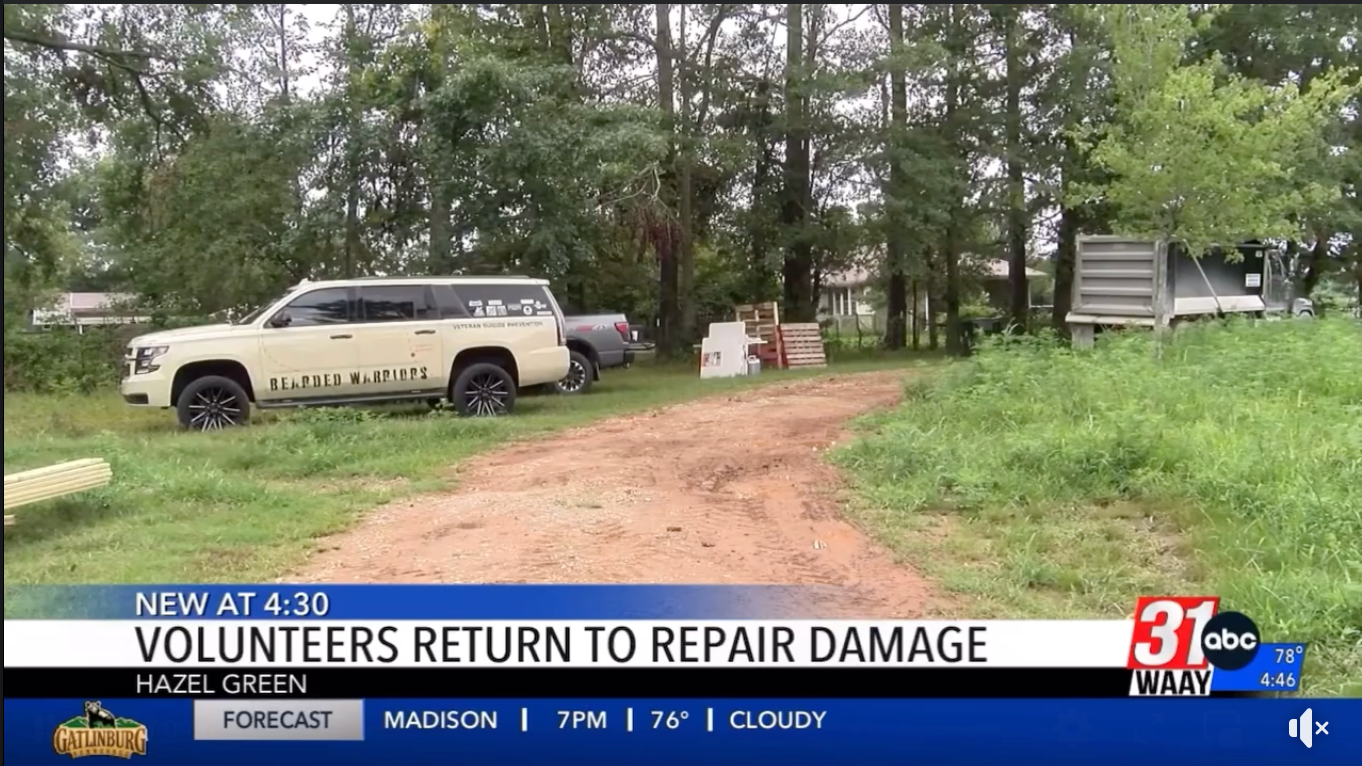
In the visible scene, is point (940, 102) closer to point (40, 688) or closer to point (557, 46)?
point (557, 46)

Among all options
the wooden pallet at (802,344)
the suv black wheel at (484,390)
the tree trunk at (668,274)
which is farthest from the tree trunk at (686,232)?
the suv black wheel at (484,390)

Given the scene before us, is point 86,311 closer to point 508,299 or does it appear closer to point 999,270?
point 508,299

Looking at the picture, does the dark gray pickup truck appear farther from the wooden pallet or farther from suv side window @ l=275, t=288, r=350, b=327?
suv side window @ l=275, t=288, r=350, b=327

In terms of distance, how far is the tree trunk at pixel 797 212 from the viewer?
2.84m

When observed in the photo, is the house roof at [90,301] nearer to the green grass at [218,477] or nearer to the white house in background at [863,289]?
the green grass at [218,477]

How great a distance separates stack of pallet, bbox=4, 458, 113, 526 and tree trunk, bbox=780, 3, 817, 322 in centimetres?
179

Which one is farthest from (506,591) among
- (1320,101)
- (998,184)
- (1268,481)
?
(1320,101)

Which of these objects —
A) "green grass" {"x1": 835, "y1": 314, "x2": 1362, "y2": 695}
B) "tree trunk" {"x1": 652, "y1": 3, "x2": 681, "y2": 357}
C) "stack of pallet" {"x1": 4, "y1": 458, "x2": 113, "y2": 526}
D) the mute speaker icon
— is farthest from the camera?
"tree trunk" {"x1": 652, "y1": 3, "x2": 681, "y2": 357}

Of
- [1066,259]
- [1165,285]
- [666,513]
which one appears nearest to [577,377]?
[666,513]

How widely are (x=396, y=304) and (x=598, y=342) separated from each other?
908 millimetres

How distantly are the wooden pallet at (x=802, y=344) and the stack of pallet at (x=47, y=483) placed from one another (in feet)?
5.81

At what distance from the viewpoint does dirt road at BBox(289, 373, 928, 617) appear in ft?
7.41

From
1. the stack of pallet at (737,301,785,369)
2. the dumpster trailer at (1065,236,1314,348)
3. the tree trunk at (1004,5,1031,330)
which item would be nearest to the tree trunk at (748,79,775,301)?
the stack of pallet at (737,301,785,369)

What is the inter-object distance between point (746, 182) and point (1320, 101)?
7.71 feet
